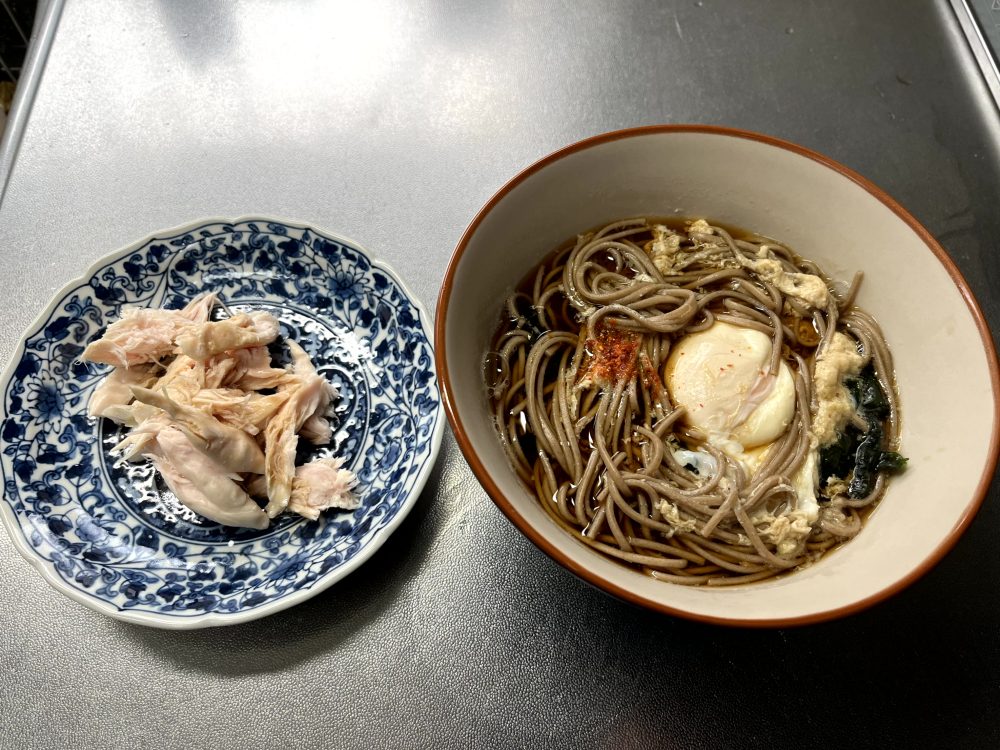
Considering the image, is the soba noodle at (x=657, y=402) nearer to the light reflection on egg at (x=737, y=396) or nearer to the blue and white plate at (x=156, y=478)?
the light reflection on egg at (x=737, y=396)

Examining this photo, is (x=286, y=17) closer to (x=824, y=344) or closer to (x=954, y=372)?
(x=824, y=344)

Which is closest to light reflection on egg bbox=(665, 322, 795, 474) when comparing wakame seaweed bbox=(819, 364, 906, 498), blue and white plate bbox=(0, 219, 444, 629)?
wakame seaweed bbox=(819, 364, 906, 498)

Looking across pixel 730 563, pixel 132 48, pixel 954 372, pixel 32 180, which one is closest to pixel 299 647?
pixel 730 563

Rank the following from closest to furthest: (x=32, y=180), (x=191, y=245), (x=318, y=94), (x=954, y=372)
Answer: (x=954, y=372), (x=191, y=245), (x=32, y=180), (x=318, y=94)

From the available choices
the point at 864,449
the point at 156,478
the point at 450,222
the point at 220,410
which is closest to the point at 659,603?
the point at 864,449

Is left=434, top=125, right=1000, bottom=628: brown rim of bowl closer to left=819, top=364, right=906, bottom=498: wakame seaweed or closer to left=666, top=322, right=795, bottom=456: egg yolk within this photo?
left=819, top=364, right=906, bottom=498: wakame seaweed

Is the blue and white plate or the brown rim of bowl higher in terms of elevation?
the brown rim of bowl

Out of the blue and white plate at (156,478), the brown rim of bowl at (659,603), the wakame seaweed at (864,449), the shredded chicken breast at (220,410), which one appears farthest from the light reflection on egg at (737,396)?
the shredded chicken breast at (220,410)
